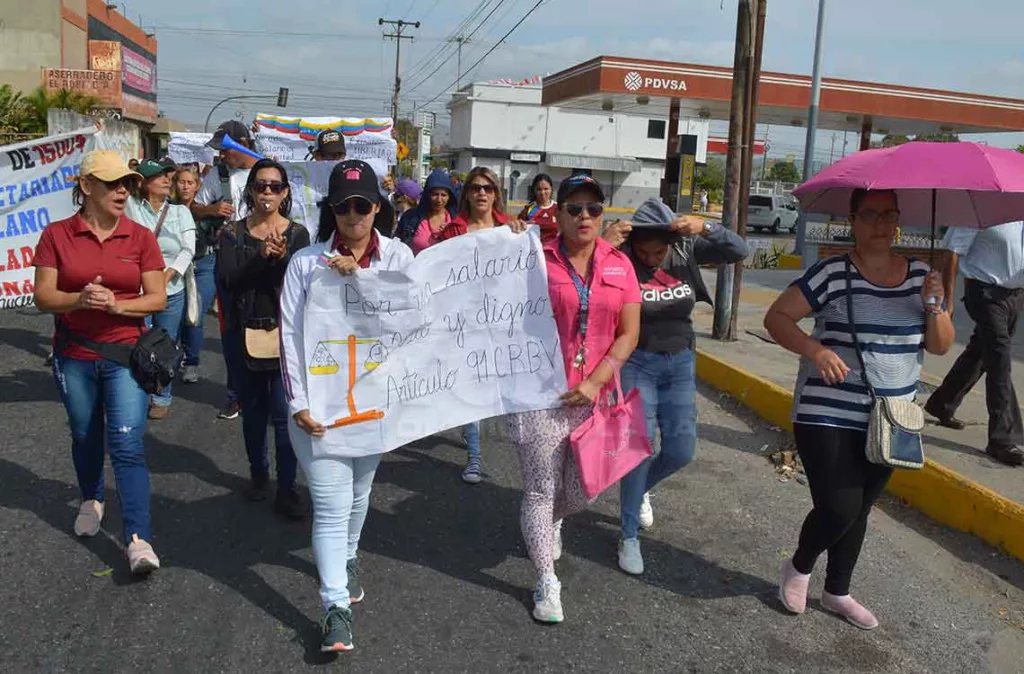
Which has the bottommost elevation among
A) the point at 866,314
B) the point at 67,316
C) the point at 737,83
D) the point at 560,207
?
the point at 67,316

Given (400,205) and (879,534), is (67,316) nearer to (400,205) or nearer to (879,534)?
(879,534)

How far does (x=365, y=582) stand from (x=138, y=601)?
37.8 inches

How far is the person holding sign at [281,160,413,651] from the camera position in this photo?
3389 mm

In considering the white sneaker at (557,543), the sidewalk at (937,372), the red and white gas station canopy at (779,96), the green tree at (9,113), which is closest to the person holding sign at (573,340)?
the white sneaker at (557,543)

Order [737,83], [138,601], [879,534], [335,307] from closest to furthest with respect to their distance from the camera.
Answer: [335,307], [138,601], [879,534], [737,83]

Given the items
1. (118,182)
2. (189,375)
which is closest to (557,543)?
(118,182)

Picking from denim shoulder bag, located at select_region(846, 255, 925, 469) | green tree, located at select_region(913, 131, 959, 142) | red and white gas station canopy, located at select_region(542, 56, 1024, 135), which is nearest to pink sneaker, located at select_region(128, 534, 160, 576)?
denim shoulder bag, located at select_region(846, 255, 925, 469)

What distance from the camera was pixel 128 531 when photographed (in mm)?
4016

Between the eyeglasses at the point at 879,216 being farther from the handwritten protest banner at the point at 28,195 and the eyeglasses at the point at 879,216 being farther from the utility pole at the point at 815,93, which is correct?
the utility pole at the point at 815,93

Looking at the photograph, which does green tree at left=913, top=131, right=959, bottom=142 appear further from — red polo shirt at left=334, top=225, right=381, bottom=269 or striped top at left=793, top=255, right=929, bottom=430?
red polo shirt at left=334, top=225, right=381, bottom=269

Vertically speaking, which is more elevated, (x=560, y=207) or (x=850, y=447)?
(x=560, y=207)

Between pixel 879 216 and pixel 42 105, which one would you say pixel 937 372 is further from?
pixel 42 105

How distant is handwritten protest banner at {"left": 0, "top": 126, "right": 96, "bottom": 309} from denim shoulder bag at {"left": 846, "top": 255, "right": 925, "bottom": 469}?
579 centimetres

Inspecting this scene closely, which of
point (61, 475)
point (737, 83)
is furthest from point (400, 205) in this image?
point (61, 475)
